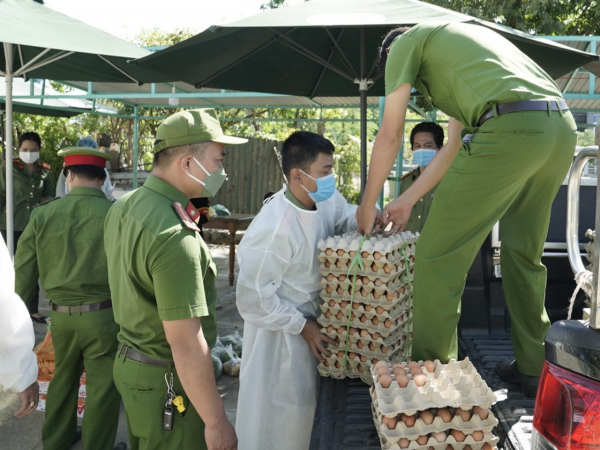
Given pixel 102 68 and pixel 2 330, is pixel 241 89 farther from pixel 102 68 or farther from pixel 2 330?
pixel 2 330

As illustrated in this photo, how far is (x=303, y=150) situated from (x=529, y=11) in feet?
29.2

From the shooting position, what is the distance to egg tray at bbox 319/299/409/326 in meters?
2.56

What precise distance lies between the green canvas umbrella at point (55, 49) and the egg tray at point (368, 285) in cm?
264

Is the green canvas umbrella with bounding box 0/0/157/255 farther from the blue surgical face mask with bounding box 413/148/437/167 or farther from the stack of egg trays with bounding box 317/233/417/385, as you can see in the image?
the stack of egg trays with bounding box 317/233/417/385

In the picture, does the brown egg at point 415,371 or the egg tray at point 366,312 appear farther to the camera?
the egg tray at point 366,312

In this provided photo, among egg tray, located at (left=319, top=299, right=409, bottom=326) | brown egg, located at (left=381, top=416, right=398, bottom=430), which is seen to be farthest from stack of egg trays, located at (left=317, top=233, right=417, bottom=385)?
brown egg, located at (left=381, top=416, right=398, bottom=430)

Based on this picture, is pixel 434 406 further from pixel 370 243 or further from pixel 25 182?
pixel 25 182

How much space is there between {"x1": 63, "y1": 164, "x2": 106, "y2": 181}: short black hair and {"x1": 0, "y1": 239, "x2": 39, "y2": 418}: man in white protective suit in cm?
167

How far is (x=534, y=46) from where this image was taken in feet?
12.9

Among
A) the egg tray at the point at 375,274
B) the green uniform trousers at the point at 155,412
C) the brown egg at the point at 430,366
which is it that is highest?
the egg tray at the point at 375,274

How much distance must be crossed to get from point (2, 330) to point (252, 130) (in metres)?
17.1

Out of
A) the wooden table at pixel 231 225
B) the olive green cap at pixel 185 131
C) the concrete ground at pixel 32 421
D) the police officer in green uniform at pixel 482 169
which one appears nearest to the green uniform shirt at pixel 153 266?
the olive green cap at pixel 185 131

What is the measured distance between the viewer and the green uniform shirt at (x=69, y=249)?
3.78 meters

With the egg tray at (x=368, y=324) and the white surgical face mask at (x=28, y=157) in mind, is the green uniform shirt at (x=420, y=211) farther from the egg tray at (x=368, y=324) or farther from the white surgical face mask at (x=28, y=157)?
the white surgical face mask at (x=28, y=157)
